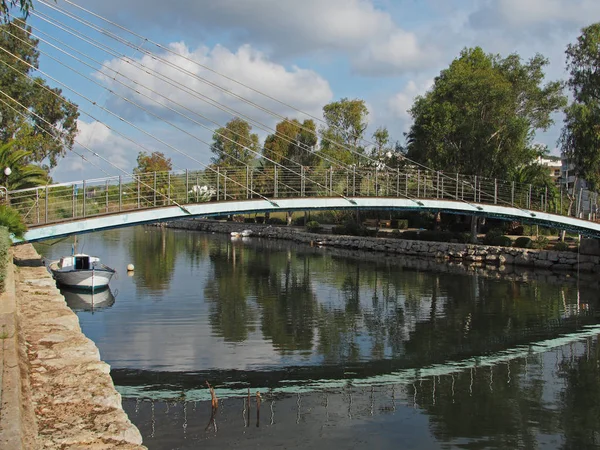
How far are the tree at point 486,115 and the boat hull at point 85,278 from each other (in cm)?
2496

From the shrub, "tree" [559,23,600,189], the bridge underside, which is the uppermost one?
"tree" [559,23,600,189]

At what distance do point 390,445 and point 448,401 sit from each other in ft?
9.03

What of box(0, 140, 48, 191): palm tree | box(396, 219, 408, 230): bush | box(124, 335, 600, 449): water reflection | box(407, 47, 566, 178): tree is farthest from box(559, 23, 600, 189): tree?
box(0, 140, 48, 191): palm tree

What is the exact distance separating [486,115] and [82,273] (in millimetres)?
28276

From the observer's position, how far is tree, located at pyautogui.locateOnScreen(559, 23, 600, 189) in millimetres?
35094

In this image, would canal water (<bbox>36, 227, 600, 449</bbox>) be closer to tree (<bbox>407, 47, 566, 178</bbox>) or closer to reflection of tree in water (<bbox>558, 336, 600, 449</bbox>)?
reflection of tree in water (<bbox>558, 336, 600, 449</bbox>)

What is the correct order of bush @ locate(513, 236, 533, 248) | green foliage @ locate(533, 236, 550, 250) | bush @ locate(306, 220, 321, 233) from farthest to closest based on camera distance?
bush @ locate(306, 220, 321, 233), bush @ locate(513, 236, 533, 248), green foliage @ locate(533, 236, 550, 250)

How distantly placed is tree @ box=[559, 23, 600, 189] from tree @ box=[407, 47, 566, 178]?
2840 mm

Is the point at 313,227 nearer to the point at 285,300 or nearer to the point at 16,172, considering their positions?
the point at 285,300

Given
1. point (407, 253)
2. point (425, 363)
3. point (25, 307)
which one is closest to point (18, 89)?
point (407, 253)

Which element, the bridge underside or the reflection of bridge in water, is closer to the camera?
the reflection of bridge in water

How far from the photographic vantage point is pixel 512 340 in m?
18.4

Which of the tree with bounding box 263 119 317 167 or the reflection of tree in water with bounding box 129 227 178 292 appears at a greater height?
the tree with bounding box 263 119 317 167

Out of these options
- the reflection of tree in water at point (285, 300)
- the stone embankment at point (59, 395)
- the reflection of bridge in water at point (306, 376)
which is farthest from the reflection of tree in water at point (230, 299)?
the stone embankment at point (59, 395)
